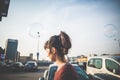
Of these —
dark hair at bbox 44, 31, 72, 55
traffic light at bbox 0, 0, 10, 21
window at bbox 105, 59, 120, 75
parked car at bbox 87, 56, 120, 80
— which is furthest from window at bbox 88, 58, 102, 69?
dark hair at bbox 44, 31, 72, 55

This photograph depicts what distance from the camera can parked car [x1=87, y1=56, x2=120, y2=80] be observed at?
25.9 feet

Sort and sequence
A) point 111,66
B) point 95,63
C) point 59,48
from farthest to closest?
1. point 95,63
2. point 111,66
3. point 59,48

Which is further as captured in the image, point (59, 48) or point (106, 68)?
point (106, 68)

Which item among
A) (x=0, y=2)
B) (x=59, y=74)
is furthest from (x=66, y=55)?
(x=0, y=2)

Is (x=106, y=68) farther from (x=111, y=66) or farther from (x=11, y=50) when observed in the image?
(x=11, y=50)

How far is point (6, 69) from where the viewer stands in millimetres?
31266

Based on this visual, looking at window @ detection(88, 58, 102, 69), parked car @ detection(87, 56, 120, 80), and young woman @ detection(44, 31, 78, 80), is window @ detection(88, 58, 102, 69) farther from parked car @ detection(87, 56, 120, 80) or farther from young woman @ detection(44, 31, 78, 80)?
young woman @ detection(44, 31, 78, 80)

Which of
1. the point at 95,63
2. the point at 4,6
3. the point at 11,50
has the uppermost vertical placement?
the point at 11,50

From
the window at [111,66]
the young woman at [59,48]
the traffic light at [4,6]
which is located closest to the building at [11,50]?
the traffic light at [4,6]

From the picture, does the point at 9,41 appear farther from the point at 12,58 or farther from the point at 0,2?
the point at 0,2

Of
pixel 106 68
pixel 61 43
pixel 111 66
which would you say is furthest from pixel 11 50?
pixel 61 43

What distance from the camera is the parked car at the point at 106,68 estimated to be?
789 centimetres

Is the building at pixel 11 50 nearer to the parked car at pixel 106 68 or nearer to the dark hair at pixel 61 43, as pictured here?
the parked car at pixel 106 68

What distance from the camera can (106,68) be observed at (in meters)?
8.45
